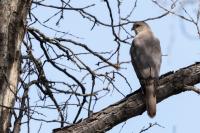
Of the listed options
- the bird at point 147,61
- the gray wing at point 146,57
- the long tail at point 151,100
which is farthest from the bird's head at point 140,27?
the long tail at point 151,100

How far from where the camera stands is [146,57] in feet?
18.4

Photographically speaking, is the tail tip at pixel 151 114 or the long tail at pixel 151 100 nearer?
the long tail at pixel 151 100

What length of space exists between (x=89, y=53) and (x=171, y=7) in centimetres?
107

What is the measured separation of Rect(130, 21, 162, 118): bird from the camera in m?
4.58

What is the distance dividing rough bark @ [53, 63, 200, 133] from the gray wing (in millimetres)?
986

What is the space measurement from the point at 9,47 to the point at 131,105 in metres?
1.14

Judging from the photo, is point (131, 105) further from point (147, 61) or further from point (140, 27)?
point (140, 27)

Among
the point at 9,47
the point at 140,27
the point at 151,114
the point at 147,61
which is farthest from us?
the point at 140,27

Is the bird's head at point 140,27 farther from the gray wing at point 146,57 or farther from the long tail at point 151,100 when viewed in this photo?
the long tail at point 151,100

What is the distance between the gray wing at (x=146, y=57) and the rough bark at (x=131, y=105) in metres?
0.99

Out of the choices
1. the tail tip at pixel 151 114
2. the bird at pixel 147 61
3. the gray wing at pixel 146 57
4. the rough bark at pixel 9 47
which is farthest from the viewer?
the gray wing at pixel 146 57

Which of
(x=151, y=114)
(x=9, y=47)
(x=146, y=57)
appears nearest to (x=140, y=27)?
(x=146, y=57)

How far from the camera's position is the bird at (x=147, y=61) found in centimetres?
458

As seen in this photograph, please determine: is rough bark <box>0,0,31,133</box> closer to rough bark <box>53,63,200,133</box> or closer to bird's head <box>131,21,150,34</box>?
rough bark <box>53,63,200,133</box>
